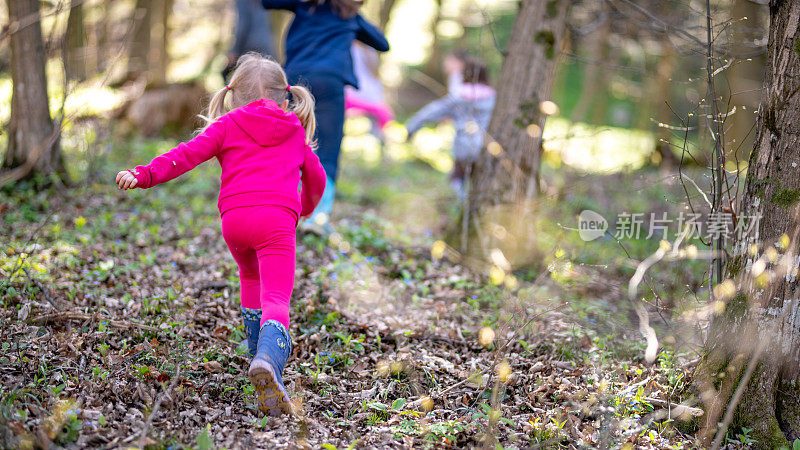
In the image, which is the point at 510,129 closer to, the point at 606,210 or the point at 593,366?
the point at 593,366

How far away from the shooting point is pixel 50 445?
7.78 feet

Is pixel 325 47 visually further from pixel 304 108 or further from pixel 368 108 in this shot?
pixel 368 108

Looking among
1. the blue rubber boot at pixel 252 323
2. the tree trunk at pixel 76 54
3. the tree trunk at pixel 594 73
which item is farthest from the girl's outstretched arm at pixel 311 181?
the tree trunk at pixel 594 73

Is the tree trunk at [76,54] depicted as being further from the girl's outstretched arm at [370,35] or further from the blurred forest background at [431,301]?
the girl's outstretched arm at [370,35]

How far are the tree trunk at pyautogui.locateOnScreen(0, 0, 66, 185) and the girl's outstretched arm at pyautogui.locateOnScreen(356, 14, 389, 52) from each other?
2.93 meters

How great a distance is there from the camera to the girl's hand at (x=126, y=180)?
2.68 meters

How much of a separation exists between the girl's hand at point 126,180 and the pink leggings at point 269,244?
0.46 metres

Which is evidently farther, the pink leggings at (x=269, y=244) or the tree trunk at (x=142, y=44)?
the tree trunk at (x=142, y=44)

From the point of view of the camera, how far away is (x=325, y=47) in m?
5.00

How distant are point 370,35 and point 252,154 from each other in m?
2.46

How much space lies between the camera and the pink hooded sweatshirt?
2.96 meters

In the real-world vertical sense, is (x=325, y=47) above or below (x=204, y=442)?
above

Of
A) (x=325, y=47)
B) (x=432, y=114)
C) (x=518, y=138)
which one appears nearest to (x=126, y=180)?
(x=325, y=47)

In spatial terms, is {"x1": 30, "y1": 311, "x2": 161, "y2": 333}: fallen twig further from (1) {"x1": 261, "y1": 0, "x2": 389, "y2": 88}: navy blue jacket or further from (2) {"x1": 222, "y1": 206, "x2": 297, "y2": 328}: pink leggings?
(1) {"x1": 261, "y1": 0, "x2": 389, "y2": 88}: navy blue jacket
